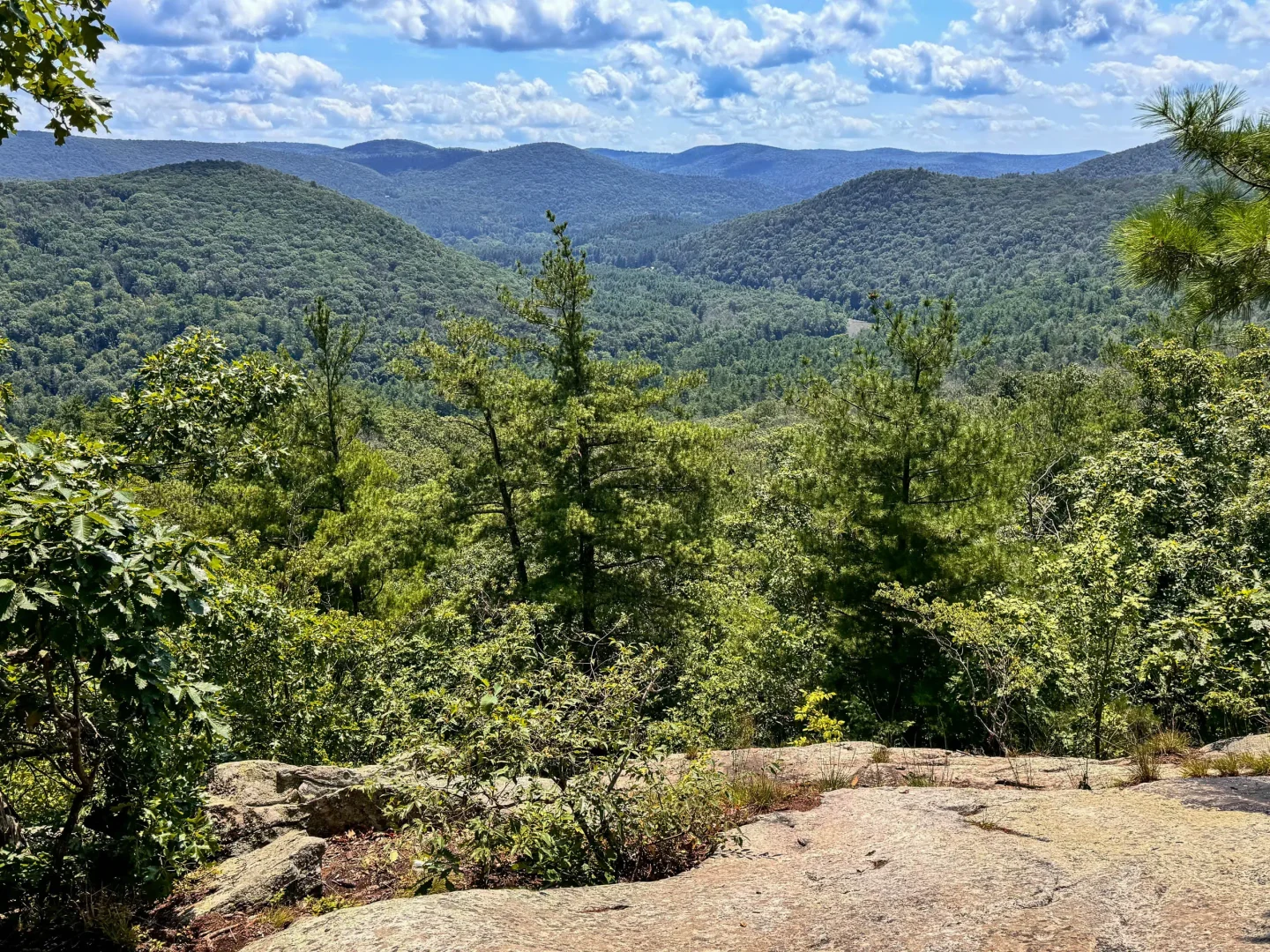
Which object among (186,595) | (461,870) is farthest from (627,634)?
(186,595)

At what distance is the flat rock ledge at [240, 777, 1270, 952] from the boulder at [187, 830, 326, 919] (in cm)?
129

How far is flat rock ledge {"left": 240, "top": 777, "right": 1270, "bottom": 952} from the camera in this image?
11.9 ft

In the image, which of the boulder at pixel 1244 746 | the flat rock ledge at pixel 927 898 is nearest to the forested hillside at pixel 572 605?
the flat rock ledge at pixel 927 898

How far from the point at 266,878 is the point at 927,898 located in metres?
4.16

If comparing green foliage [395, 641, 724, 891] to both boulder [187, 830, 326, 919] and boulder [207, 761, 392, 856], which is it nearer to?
boulder [187, 830, 326, 919]

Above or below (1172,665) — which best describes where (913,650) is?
below

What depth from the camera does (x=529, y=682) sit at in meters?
4.65

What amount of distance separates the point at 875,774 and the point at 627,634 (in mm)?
8943

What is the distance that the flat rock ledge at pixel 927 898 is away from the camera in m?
3.62

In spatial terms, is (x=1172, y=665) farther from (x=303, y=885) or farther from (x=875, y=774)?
(x=303, y=885)

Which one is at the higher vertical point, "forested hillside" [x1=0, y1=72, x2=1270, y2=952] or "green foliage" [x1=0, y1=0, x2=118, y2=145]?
"green foliage" [x1=0, y1=0, x2=118, y2=145]

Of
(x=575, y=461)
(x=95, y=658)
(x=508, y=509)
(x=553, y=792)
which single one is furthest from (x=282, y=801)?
(x=508, y=509)

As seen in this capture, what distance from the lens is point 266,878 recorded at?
16.5ft

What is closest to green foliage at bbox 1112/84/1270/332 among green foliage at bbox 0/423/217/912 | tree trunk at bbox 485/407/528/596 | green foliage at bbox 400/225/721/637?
green foliage at bbox 0/423/217/912
